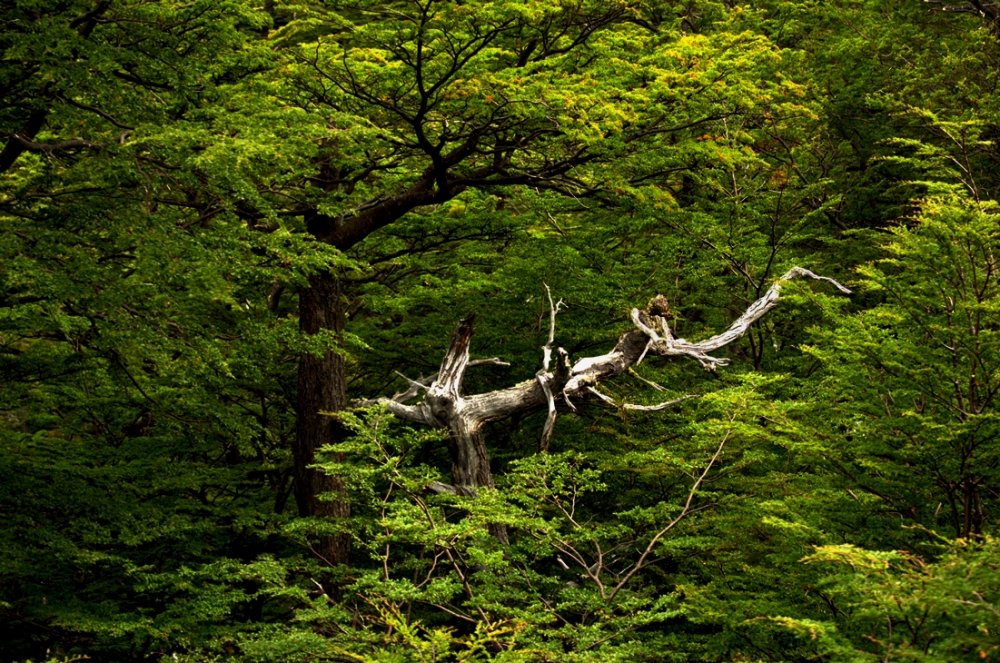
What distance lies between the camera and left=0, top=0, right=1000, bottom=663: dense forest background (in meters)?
5.81

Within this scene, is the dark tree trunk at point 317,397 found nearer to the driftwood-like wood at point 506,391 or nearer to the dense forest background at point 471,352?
the dense forest background at point 471,352

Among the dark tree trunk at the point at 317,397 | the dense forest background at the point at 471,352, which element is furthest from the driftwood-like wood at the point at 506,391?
the dark tree trunk at the point at 317,397

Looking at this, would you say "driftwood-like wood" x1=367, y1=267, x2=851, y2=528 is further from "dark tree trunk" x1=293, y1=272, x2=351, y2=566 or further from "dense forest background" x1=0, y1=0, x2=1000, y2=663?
"dark tree trunk" x1=293, y1=272, x2=351, y2=566

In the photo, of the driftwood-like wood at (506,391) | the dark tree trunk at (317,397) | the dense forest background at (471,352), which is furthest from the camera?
the dark tree trunk at (317,397)

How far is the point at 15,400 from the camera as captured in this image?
8.38m

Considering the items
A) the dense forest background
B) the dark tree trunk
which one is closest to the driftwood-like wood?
the dense forest background

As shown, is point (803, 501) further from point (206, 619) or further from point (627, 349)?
point (206, 619)

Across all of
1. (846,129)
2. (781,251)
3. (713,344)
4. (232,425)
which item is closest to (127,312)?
Answer: (232,425)

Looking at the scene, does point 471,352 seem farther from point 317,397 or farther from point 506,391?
point 506,391

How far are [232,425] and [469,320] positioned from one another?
241 cm

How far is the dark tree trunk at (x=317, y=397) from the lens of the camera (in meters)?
9.52

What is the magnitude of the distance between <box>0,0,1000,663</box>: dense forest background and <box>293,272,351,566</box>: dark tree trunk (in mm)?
37

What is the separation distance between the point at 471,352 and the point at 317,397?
1828mm

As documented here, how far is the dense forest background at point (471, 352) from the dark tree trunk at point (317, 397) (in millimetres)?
37
